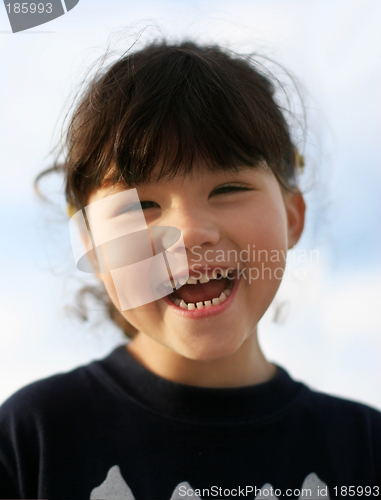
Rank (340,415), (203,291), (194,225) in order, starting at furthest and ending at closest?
1. (340,415)
2. (203,291)
3. (194,225)

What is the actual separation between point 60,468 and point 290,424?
0.45 m

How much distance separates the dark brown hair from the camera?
2.37 feet

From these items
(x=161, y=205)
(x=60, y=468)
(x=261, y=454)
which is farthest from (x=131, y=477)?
(x=161, y=205)

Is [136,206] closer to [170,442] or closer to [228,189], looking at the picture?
[228,189]

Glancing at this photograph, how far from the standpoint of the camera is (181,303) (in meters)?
0.76

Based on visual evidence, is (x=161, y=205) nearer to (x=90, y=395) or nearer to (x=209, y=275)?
(x=209, y=275)

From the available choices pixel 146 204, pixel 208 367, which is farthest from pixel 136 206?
pixel 208 367

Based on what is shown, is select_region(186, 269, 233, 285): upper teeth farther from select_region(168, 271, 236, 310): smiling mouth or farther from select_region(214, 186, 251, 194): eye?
select_region(214, 186, 251, 194): eye

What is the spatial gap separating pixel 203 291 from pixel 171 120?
0.32 meters

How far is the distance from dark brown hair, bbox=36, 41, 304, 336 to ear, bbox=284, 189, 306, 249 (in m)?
0.07

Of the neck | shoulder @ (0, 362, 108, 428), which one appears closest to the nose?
the neck

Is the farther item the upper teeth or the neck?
the neck

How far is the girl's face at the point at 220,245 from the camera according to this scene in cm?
71

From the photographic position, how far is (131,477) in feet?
2.48
